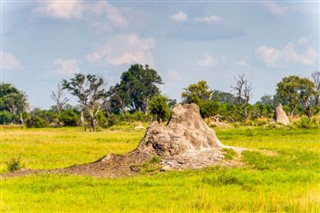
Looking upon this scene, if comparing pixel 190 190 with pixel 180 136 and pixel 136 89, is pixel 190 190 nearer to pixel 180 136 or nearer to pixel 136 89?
pixel 180 136

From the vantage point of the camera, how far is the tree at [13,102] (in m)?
124

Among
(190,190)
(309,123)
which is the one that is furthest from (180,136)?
(309,123)

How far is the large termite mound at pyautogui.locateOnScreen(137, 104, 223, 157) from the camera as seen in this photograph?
22.5 m

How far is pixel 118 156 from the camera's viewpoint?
22.1 meters

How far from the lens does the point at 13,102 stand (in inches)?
4938

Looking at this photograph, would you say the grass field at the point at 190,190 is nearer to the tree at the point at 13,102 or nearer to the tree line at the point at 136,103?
the tree line at the point at 136,103

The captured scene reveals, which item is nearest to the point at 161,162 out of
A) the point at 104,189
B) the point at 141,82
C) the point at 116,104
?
the point at 104,189

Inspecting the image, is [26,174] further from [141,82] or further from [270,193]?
[141,82]

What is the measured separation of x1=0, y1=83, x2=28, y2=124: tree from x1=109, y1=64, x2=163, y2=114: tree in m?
23.2

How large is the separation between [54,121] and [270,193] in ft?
264

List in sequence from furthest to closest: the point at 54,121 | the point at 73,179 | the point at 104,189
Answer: the point at 54,121 < the point at 73,179 < the point at 104,189

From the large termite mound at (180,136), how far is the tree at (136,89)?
3551 inches

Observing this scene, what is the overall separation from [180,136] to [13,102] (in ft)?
356

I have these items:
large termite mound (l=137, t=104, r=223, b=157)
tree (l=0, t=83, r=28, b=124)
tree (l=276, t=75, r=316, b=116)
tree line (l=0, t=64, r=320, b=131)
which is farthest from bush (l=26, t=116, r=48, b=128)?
large termite mound (l=137, t=104, r=223, b=157)
